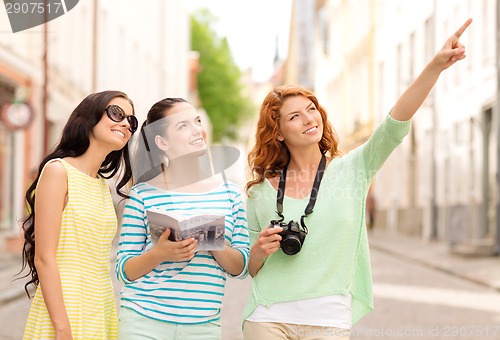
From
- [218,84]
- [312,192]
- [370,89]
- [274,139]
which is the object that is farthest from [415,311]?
[218,84]

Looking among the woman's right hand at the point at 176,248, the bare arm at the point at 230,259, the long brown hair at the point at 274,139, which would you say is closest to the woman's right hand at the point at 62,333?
the woman's right hand at the point at 176,248

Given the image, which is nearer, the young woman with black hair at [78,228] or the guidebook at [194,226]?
the guidebook at [194,226]

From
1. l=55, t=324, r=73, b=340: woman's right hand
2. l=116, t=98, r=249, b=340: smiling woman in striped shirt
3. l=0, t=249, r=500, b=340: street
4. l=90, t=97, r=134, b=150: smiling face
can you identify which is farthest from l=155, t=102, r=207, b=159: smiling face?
l=0, t=249, r=500, b=340: street

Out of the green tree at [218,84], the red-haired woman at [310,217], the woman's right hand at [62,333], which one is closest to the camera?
the woman's right hand at [62,333]

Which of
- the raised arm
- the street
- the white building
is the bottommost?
the street

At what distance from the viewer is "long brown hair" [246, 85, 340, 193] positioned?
12.2 feet

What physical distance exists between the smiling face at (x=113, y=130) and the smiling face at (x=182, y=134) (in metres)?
0.13

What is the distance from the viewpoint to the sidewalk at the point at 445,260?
580 inches

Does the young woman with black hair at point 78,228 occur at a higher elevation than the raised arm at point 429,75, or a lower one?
lower

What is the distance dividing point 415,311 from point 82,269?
754cm

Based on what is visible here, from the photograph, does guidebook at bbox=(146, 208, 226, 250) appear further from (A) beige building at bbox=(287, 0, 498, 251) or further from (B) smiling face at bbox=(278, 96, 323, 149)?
(A) beige building at bbox=(287, 0, 498, 251)

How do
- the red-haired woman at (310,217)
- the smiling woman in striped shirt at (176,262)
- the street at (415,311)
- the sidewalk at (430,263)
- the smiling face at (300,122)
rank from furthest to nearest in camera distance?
1. the sidewalk at (430,263)
2. the street at (415,311)
3. the smiling face at (300,122)
4. the red-haired woman at (310,217)
5. the smiling woman in striped shirt at (176,262)

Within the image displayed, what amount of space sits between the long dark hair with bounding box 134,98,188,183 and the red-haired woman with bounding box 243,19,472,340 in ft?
1.32

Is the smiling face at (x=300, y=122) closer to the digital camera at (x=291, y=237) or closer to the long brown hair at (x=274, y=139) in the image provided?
the long brown hair at (x=274, y=139)
